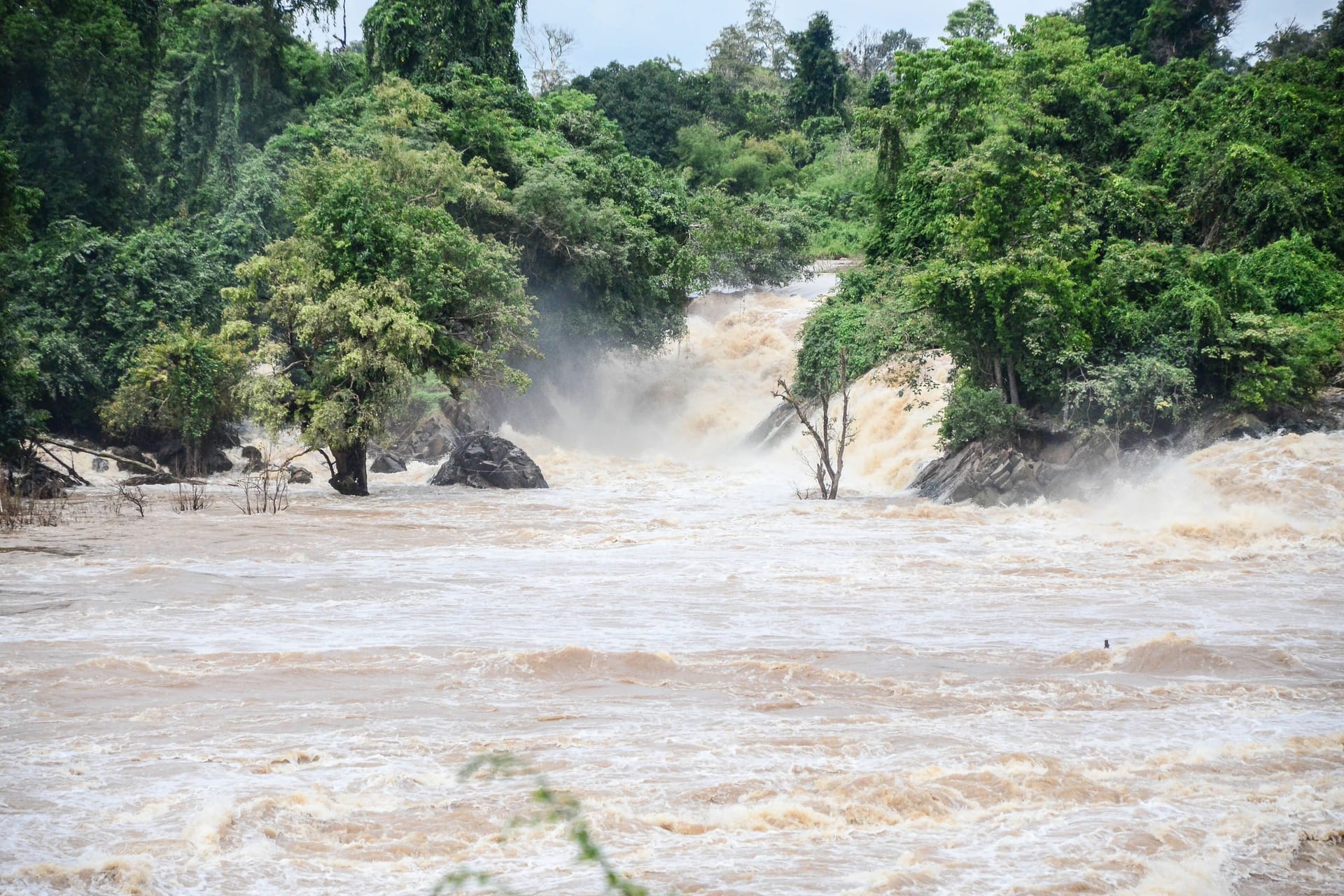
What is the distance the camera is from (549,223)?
104ft

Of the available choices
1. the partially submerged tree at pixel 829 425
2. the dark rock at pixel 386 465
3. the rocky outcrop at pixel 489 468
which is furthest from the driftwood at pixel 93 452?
the partially submerged tree at pixel 829 425

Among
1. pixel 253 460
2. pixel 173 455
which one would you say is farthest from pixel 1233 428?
pixel 173 455

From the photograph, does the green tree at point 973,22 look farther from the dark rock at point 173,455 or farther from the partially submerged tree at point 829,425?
the dark rock at point 173,455

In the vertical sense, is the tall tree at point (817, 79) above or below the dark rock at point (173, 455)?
above

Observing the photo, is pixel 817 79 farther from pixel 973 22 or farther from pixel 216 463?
pixel 216 463

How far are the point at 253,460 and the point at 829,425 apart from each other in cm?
1285

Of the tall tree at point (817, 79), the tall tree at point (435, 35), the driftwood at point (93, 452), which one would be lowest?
the driftwood at point (93, 452)

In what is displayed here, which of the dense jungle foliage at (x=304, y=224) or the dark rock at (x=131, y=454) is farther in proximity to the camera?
the dark rock at (x=131, y=454)

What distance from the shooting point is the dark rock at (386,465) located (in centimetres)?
2733

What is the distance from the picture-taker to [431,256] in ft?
71.7

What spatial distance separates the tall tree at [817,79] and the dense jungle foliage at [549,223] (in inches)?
607

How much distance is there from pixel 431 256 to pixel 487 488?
4773mm

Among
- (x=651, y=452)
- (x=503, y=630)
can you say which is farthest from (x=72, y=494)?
(x=651, y=452)

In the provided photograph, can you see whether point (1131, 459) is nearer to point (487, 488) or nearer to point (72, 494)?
point (487, 488)
